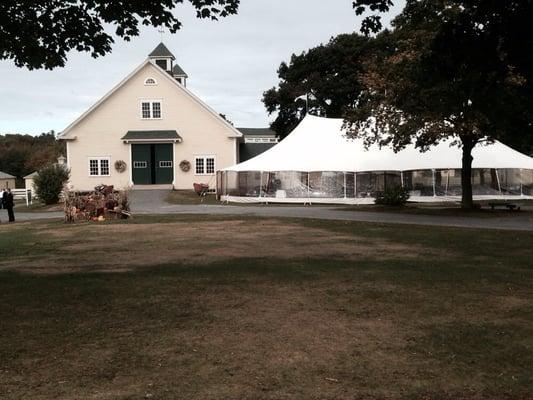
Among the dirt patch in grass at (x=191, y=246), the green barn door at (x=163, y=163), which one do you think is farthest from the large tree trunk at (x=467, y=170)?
the green barn door at (x=163, y=163)

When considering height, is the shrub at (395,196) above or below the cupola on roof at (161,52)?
below

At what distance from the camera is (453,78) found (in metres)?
12.7

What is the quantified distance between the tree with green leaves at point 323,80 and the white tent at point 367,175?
22.4m

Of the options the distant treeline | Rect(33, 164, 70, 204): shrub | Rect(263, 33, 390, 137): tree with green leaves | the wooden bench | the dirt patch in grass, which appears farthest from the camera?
the distant treeline

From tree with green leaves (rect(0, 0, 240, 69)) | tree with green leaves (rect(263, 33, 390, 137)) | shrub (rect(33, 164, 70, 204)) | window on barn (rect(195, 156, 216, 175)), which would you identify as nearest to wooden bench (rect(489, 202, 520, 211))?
tree with green leaves (rect(0, 0, 240, 69))

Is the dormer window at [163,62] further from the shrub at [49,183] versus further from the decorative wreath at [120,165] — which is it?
the shrub at [49,183]

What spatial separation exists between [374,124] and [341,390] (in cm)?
2380

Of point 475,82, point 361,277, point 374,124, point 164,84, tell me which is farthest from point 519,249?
point 164,84

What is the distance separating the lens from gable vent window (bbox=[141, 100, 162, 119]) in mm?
42781

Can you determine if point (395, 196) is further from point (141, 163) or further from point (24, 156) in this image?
point (24, 156)

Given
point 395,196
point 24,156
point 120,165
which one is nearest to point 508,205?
point 395,196

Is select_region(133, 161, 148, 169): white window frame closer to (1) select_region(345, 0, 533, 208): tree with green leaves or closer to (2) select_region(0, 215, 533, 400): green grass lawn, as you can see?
(1) select_region(345, 0, 533, 208): tree with green leaves

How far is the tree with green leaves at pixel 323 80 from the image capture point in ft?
187

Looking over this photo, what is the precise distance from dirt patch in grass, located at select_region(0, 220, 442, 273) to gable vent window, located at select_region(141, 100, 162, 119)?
25084mm
